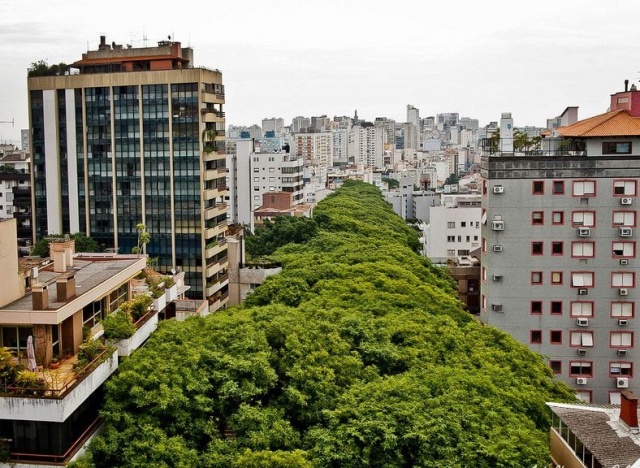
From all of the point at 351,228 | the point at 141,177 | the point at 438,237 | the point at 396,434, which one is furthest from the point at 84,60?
the point at 396,434

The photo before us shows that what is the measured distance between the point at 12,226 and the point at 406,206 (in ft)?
450

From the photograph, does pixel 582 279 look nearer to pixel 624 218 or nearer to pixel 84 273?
pixel 624 218

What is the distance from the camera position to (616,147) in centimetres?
4475

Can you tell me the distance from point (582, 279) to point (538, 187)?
604cm

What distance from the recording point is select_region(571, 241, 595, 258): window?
4544 centimetres

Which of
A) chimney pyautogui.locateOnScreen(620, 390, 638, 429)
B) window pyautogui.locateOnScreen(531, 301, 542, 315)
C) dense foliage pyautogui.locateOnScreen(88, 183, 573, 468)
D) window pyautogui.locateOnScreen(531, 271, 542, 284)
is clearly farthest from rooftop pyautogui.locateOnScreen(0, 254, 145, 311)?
window pyautogui.locateOnScreen(531, 301, 542, 315)

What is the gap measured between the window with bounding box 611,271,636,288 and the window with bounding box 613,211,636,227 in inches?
114

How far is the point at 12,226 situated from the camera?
23969mm

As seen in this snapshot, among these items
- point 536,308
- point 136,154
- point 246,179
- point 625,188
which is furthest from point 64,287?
point 246,179

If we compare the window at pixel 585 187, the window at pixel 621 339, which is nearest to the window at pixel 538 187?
the window at pixel 585 187

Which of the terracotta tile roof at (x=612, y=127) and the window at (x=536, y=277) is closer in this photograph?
the terracotta tile roof at (x=612, y=127)

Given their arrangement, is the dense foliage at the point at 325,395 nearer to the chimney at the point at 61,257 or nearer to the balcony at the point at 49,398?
the balcony at the point at 49,398

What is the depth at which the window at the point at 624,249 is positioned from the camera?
45.2m

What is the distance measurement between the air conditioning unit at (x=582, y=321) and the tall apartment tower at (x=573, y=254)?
0.06 m
